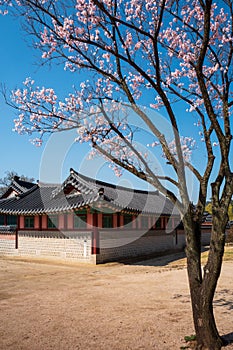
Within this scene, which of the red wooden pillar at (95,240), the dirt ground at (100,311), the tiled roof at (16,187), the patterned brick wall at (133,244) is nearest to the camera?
the dirt ground at (100,311)

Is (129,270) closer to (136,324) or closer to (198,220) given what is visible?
(136,324)

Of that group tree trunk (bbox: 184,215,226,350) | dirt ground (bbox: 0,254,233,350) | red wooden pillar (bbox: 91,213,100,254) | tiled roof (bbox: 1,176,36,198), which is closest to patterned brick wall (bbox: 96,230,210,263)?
red wooden pillar (bbox: 91,213,100,254)

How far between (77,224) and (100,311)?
34.6 ft

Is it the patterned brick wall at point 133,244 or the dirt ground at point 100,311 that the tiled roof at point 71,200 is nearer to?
the patterned brick wall at point 133,244

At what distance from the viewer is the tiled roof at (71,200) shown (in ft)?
53.1

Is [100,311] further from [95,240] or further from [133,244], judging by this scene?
[133,244]

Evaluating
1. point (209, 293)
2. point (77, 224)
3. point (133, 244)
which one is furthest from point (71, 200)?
point (209, 293)

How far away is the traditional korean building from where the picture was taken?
1683cm

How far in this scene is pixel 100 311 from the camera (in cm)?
726

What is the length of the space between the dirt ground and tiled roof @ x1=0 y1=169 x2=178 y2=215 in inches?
167

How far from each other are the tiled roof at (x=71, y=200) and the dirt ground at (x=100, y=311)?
423cm

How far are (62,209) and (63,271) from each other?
3.74 m

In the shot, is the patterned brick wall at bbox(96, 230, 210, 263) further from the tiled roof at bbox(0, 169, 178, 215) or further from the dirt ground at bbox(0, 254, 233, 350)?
the dirt ground at bbox(0, 254, 233, 350)

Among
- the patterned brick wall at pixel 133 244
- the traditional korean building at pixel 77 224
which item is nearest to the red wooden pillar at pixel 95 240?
the traditional korean building at pixel 77 224
